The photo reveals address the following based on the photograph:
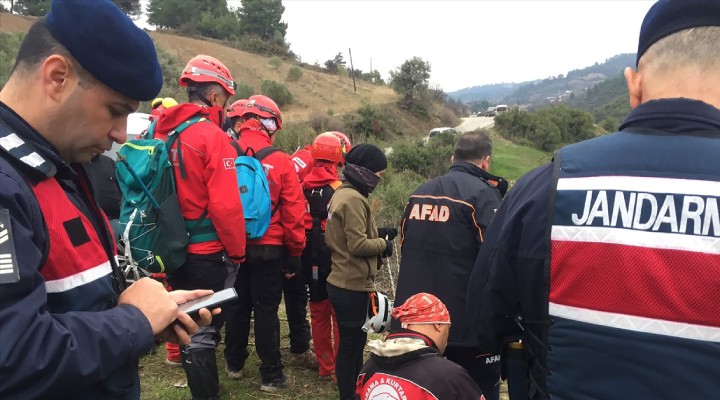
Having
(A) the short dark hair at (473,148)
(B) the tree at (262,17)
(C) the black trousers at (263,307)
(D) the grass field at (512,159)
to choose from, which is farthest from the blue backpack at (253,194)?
(B) the tree at (262,17)

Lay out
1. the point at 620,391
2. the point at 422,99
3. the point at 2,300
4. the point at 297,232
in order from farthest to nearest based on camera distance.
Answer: the point at 422,99 → the point at 297,232 → the point at 620,391 → the point at 2,300

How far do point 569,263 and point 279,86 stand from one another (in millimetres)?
38051

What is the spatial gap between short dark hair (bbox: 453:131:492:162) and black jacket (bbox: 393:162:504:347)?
8 centimetres

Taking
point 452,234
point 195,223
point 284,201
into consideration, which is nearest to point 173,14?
point 284,201

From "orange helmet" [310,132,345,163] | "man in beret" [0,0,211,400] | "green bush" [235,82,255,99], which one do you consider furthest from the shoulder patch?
"green bush" [235,82,255,99]

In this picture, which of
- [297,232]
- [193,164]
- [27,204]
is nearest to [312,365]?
[297,232]

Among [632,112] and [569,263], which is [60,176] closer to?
[569,263]

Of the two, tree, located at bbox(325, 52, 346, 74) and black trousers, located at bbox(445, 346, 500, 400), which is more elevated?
tree, located at bbox(325, 52, 346, 74)

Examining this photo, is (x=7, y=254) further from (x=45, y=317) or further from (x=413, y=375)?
(x=413, y=375)

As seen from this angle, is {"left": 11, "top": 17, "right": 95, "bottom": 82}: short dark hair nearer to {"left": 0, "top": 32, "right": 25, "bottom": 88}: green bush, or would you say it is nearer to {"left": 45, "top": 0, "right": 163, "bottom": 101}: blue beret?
{"left": 45, "top": 0, "right": 163, "bottom": 101}: blue beret

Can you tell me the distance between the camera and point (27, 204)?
1.36 meters

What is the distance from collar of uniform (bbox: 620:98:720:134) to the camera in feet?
5.14

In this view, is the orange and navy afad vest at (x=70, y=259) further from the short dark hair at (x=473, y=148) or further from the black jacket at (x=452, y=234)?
the short dark hair at (x=473, y=148)

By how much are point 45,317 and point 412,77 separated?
141 ft
